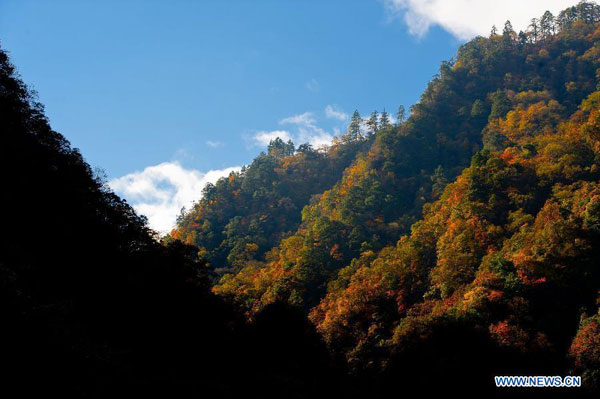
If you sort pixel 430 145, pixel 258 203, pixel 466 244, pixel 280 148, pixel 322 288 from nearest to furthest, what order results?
pixel 466 244, pixel 322 288, pixel 430 145, pixel 258 203, pixel 280 148

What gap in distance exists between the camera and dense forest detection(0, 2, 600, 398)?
17.5 m

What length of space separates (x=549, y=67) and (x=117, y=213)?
98019 millimetres

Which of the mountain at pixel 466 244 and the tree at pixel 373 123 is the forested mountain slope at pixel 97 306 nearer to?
the mountain at pixel 466 244

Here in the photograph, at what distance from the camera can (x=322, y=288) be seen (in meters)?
51.7

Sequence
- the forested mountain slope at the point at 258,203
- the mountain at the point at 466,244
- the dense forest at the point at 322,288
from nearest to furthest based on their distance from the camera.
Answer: the dense forest at the point at 322,288
the mountain at the point at 466,244
the forested mountain slope at the point at 258,203

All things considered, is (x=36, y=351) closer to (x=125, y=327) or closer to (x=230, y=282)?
(x=125, y=327)

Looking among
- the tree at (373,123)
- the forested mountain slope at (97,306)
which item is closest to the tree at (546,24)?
the tree at (373,123)

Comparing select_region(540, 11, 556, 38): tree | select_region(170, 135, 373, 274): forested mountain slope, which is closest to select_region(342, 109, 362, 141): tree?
select_region(170, 135, 373, 274): forested mountain slope

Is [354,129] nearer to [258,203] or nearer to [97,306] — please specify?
→ [258,203]

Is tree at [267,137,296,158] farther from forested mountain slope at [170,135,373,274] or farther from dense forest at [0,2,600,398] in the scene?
dense forest at [0,2,600,398]

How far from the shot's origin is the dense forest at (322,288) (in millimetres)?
17547

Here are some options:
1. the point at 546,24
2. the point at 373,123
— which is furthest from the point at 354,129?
the point at 546,24

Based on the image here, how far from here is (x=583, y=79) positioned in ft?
277

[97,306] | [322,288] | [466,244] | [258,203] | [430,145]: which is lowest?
[97,306]
